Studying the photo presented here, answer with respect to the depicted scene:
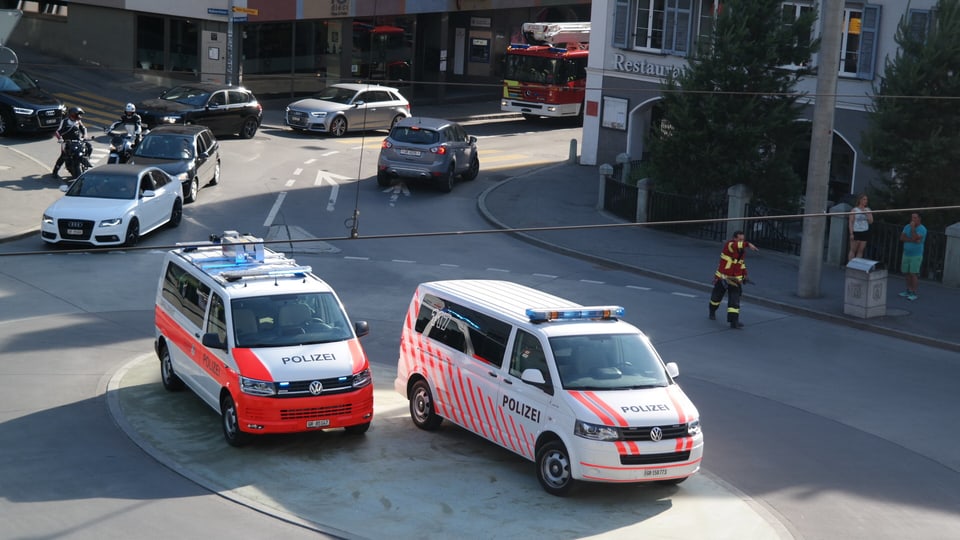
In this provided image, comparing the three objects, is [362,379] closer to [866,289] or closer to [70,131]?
[866,289]

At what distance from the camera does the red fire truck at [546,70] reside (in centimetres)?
4569

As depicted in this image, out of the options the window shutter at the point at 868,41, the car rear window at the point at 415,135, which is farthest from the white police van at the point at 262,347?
the window shutter at the point at 868,41

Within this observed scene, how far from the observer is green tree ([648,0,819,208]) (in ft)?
94.4

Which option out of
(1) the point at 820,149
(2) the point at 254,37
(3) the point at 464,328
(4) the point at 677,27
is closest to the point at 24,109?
(2) the point at 254,37

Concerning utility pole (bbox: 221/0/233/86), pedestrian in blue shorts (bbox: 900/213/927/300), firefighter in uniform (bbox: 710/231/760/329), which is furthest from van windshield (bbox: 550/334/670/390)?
utility pole (bbox: 221/0/233/86)

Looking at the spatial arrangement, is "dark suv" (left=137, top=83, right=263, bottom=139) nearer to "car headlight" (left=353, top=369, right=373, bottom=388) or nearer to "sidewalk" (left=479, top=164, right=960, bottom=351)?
"sidewalk" (left=479, top=164, right=960, bottom=351)

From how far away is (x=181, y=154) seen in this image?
29.1 metres

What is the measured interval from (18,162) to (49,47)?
14.8m

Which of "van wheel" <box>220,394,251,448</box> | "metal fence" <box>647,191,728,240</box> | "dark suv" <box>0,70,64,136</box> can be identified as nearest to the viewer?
"van wheel" <box>220,394,251,448</box>

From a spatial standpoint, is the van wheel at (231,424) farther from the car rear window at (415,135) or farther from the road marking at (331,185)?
the car rear window at (415,135)

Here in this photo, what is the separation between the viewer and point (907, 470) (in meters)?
14.6

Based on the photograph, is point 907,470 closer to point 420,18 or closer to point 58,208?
point 58,208

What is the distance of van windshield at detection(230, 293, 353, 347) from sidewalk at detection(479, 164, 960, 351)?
497 cm

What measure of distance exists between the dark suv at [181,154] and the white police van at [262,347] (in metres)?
12.8
